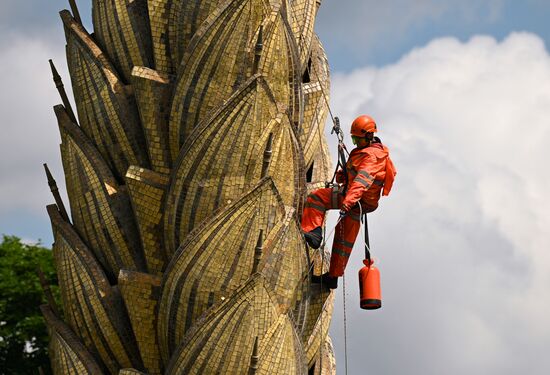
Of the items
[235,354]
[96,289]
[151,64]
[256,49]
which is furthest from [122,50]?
[235,354]

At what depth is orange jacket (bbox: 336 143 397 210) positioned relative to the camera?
49.2 feet

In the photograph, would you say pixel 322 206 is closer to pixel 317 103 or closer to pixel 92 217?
pixel 317 103

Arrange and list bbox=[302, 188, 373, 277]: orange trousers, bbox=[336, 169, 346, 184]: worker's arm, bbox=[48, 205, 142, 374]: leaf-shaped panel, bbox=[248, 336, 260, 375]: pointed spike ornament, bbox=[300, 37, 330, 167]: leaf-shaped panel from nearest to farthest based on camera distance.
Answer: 1. bbox=[248, 336, 260, 375]: pointed spike ornament
2. bbox=[48, 205, 142, 374]: leaf-shaped panel
3. bbox=[302, 188, 373, 277]: orange trousers
4. bbox=[336, 169, 346, 184]: worker's arm
5. bbox=[300, 37, 330, 167]: leaf-shaped panel

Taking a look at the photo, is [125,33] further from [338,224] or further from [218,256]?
[338,224]

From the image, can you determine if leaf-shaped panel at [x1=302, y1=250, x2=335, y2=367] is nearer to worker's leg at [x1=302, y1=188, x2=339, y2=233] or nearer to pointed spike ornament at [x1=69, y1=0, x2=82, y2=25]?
worker's leg at [x1=302, y1=188, x2=339, y2=233]

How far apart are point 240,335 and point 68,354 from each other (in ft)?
6.46

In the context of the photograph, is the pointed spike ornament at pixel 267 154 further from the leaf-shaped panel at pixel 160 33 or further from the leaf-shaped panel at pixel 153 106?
the leaf-shaped panel at pixel 160 33

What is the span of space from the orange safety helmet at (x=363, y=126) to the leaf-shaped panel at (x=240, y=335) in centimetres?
207

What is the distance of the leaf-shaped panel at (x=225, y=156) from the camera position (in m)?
14.7

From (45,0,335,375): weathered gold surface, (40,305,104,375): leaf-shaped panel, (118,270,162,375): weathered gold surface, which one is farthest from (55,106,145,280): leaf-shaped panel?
(40,305,104,375): leaf-shaped panel

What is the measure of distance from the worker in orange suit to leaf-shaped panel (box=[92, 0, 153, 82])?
7.86 ft

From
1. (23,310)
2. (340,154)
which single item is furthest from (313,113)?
(23,310)

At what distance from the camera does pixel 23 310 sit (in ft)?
113

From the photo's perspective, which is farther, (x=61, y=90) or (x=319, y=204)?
(x=61, y=90)
